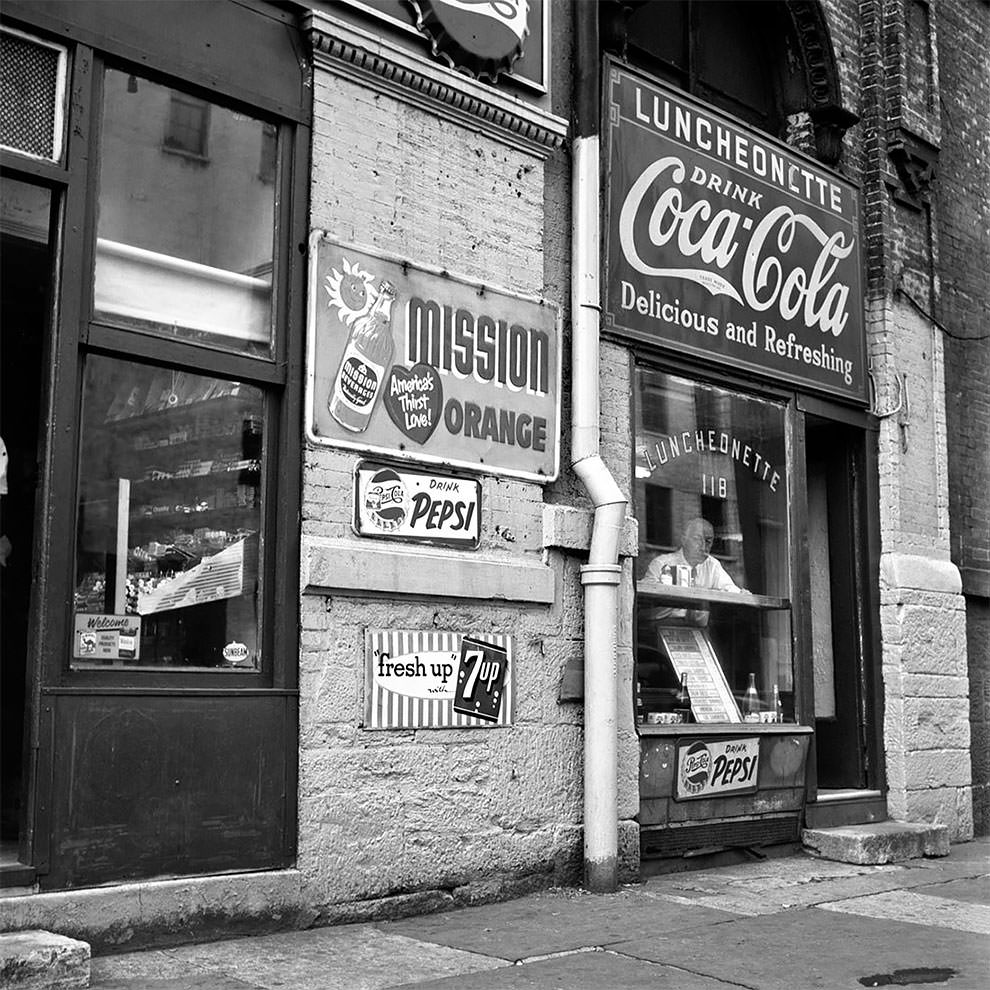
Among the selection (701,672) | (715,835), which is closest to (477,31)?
(701,672)

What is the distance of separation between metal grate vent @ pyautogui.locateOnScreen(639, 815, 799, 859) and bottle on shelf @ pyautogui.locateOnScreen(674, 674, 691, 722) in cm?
70

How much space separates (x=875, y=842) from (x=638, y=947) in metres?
3.36

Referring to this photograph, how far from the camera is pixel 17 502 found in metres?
6.29

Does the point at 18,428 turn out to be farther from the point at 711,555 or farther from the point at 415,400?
the point at 711,555

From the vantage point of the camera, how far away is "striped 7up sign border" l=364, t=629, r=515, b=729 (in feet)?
21.7

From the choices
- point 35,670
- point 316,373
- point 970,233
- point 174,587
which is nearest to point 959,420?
point 970,233

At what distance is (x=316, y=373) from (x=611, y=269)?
2.46 meters

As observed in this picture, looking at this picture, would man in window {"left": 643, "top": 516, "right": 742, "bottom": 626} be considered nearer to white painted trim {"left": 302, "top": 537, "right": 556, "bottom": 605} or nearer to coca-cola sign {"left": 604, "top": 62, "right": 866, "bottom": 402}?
coca-cola sign {"left": 604, "top": 62, "right": 866, "bottom": 402}

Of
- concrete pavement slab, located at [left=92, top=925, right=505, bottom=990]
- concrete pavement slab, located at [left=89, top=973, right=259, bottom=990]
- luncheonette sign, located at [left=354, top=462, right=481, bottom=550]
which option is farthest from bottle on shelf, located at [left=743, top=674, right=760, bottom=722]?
concrete pavement slab, located at [left=89, top=973, right=259, bottom=990]

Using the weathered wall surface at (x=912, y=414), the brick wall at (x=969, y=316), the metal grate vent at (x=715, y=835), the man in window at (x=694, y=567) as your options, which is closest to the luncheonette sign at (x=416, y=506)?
the man in window at (x=694, y=567)

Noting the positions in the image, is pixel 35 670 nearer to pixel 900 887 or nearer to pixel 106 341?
pixel 106 341

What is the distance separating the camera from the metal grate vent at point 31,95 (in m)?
5.65

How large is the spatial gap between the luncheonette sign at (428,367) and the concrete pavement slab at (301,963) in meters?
2.39

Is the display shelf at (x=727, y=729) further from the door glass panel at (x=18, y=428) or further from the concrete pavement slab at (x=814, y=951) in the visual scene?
the door glass panel at (x=18, y=428)
